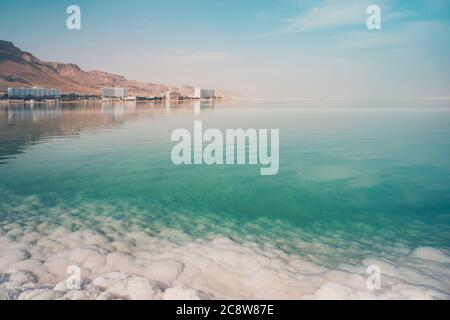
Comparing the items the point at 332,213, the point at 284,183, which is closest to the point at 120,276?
the point at 332,213

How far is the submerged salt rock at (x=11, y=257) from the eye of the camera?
33.6 feet

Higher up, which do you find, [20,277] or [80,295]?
[80,295]

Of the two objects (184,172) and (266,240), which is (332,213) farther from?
(184,172)

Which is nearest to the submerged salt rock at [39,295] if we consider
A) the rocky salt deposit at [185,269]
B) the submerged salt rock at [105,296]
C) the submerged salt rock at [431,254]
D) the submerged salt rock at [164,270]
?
Result: the rocky salt deposit at [185,269]

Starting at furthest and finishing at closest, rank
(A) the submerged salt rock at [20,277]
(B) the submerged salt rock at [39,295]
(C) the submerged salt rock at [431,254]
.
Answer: (C) the submerged salt rock at [431,254]
(A) the submerged salt rock at [20,277]
(B) the submerged salt rock at [39,295]

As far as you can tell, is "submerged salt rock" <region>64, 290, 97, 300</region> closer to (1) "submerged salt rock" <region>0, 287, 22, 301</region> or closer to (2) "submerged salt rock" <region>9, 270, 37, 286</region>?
(1) "submerged salt rock" <region>0, 287, 22, 301</region>

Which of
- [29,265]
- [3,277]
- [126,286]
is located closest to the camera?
[126,286]

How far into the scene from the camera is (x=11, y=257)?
419 inches

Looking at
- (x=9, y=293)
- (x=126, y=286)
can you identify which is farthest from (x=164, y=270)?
(x=9, y=293)

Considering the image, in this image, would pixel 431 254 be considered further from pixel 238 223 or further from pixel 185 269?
pixel 185 269

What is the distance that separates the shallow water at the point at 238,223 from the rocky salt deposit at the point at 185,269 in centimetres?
5

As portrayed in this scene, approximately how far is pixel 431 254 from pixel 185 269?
8260 mm

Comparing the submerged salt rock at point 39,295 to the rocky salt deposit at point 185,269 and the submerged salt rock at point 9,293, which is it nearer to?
the rocky salt deposit at point 185,269

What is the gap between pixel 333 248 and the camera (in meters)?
11.9
